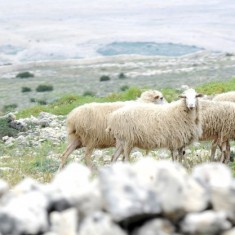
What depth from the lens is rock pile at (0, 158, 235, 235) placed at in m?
5.92

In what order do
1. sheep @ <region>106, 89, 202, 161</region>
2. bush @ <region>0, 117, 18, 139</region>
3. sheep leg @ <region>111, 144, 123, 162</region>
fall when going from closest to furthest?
1. sheep @ <region>106, 89, 202, 161</region>
2. sheep leg @ <region>111, 144, 123, 162</region>
3. bush @ <region>0, 117, 18, 139</region>

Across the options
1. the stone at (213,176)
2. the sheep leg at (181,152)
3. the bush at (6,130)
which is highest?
the stone at (213,176)

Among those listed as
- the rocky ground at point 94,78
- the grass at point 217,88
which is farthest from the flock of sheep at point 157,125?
the rocky ground at point 94,78

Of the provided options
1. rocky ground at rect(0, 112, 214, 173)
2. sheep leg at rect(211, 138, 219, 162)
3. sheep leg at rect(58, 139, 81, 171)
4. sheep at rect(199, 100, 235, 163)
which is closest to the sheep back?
rocky ground at rect(0, 112, 214, 173)

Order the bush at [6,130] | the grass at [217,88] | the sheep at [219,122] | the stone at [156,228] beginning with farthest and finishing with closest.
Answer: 1. the grass at [217,88]
2. the bush at [6,130]
3. the sheep at [219,122]
4. the stone at [156,228]

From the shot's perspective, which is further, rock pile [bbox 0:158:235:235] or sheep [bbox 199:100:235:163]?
sheep [bbox 199:100:235:163]

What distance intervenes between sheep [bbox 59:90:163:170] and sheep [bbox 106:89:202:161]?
1.16 metres

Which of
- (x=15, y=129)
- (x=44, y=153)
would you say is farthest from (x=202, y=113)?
(x=15, y=129)

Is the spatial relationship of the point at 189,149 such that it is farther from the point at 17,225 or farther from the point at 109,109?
the point at 17,225

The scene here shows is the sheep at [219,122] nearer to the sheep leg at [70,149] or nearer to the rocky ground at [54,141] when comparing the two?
the rocky ground at [54,141]

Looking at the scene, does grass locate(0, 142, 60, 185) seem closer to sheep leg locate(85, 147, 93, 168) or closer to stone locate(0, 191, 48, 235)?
sheep leg locate(85, 147, 93, 168)

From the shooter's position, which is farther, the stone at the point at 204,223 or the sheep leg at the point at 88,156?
the sheep leg at the point at 88,156

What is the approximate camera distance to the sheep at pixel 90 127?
16922mm

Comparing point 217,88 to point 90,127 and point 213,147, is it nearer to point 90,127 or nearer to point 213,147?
point 213,147
